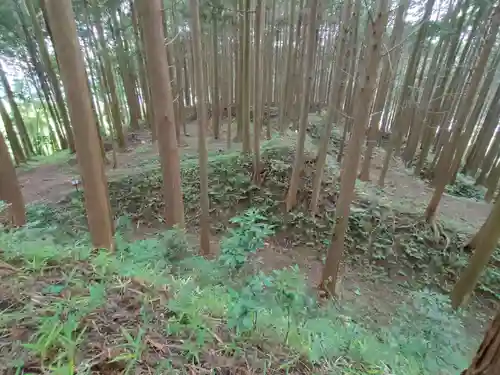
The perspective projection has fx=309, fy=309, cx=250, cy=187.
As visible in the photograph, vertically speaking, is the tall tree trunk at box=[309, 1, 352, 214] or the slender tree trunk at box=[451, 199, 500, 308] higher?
the tall tree trunk at box=[309, 1, 352, 214]

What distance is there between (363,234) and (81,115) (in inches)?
252

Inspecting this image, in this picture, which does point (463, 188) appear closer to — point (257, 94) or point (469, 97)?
point (469, 97)

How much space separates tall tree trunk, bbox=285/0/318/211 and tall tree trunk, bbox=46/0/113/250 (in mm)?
4351

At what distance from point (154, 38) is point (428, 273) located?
23.6 ft

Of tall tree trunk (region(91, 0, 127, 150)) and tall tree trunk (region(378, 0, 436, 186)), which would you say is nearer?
tall tree trunk (region(378, 0, 436, 186))

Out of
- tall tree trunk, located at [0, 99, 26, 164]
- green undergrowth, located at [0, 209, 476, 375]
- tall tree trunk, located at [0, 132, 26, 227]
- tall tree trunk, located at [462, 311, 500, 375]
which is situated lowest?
tall tree trunk, located at [0, 99, 26, 164]

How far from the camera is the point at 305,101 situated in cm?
683

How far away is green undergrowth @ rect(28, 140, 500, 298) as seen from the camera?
275 inches

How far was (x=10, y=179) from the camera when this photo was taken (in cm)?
489

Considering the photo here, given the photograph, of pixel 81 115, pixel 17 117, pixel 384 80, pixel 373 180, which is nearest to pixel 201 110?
pixel 81 115

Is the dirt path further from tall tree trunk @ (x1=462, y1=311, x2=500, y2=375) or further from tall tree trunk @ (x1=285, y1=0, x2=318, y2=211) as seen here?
tall tree trunk @ (x1=462, y1=311, x2=500, y2=375)

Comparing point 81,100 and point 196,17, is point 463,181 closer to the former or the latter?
point 196,17

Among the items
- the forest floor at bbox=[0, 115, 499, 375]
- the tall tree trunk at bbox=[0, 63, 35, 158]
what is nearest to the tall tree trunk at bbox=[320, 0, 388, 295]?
the forest floor at bbox=[0, 115, 499, 375]

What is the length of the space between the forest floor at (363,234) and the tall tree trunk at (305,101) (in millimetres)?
394
